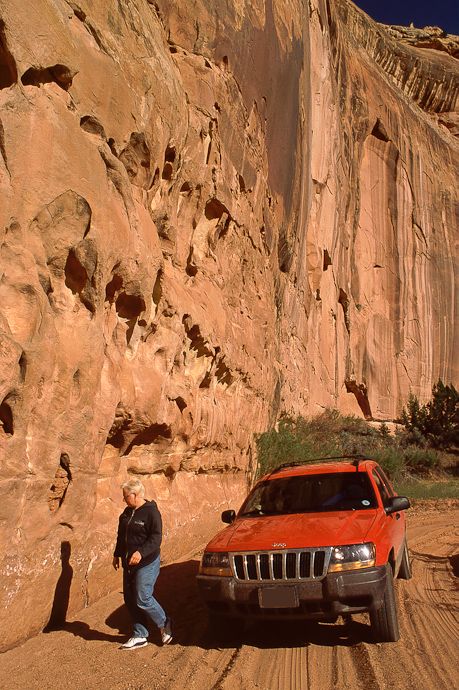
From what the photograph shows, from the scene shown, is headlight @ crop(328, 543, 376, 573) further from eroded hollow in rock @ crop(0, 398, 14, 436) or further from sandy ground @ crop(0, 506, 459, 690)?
eroded hollow in rock @ crop(0, 398, 14, 436)

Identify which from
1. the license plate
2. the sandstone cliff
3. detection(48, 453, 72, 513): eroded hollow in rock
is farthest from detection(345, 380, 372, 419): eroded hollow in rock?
the license plate

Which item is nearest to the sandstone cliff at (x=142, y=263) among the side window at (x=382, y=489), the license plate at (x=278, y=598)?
the license plate at (x=278, y=598)

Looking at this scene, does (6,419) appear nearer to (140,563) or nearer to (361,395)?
(140,563)

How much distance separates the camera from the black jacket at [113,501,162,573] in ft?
14.2

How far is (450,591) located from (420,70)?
40.6m

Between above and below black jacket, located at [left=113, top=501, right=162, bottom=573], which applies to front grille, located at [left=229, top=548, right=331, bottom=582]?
below

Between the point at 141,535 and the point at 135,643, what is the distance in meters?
0.86

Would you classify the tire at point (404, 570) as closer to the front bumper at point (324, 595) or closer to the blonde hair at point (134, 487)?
the front bumper at point (324, 595)

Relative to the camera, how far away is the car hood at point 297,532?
14.0 ft

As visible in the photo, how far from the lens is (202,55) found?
1006 centimetres

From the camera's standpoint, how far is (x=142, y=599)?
A: 4.28 m

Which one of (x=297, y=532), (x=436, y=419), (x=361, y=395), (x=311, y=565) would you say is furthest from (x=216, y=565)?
(x=436, y=419)

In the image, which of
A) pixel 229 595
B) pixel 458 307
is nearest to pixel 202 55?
pixel 229 595

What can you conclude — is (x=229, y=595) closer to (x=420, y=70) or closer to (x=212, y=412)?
(x=212, y=412)
